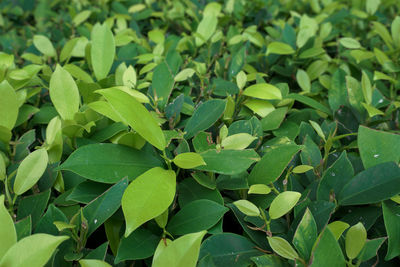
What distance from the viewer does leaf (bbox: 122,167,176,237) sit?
1.91ft

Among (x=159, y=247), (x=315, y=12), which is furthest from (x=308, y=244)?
(x=315, y=12)

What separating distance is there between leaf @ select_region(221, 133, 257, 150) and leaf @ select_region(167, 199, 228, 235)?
130 mm

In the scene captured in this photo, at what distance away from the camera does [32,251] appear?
1.67ft

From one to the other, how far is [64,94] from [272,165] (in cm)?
54

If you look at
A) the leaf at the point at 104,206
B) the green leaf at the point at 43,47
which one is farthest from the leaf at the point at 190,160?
the green leaf at the point at 43,47

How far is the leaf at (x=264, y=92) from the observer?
0.96 metres

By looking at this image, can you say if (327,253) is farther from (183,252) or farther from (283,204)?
(183,252)

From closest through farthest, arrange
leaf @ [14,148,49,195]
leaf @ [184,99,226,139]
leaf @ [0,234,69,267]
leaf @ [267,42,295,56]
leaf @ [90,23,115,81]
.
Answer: leaf @ [0,234,69,267], leaf @ [14,148,49,195], leaf @ [184,99,226,139], leaf @ [90,23,115,81], leaf @ [267,42,295,56]

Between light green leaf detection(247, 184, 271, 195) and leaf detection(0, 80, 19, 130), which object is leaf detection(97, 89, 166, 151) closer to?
light green leaf detection(247, 184, 271, 195)

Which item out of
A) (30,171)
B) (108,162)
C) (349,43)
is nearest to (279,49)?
(349,43)

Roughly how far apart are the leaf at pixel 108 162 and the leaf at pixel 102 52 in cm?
41

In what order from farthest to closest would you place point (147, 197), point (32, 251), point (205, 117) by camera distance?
point (205, 117)
point (147, 197)
point (32, 251)

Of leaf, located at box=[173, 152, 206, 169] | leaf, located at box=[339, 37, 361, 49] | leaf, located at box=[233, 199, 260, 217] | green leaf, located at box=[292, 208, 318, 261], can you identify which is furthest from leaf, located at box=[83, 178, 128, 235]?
leaf, located at box=[339, 37, 361, 49]

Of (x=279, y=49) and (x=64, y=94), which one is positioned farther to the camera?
(x=279, y=49)
